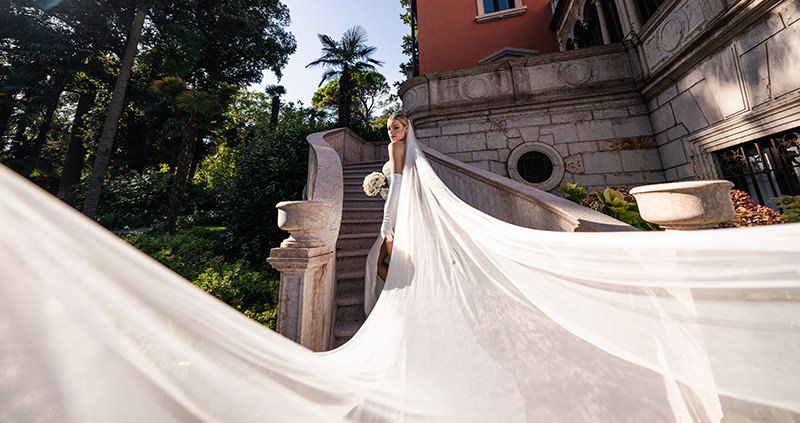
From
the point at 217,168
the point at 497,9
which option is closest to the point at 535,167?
the point at 497,9

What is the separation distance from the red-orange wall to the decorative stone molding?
210 inches

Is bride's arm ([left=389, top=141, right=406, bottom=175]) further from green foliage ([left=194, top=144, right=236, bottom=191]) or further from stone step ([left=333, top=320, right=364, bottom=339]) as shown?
green foliage ([left=194, top=144, right=236, bottom=191])

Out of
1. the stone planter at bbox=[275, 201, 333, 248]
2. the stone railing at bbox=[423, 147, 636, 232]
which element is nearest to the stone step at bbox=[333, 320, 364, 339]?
the stone planter at bbox=[275, 201, 333, 248]

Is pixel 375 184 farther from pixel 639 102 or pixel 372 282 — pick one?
pixel 639 102

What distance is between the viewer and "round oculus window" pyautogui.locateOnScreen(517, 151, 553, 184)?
699cm

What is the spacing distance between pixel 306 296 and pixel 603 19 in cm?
1038

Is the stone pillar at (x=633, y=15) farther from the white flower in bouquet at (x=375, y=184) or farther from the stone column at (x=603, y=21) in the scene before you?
the white flower in bouquet at (x=375, y=184)

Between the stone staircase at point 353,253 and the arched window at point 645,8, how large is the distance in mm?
7588

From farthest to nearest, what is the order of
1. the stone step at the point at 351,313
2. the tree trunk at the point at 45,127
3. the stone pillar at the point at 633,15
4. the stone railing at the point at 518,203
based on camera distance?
the tree trunk at the point at 45,127, the stone pillar at the point at 633,15, the stone step at the point at 351,313, the stone railing at the point at 518,203

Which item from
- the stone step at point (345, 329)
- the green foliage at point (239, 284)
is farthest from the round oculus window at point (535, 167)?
the green foliage at point (239, 284)

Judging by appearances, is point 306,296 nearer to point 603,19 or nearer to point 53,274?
point 53,274

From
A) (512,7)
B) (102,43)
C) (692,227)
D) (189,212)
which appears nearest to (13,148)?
(102,43)

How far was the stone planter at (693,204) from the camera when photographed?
155 cm

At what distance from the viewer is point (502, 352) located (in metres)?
1.82
